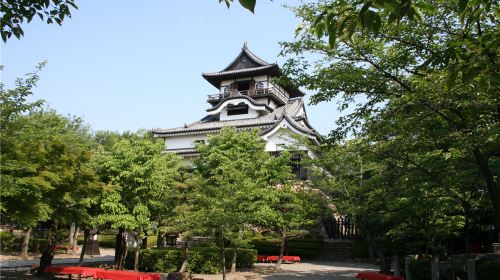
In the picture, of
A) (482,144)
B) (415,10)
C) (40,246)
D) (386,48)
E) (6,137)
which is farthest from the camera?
(40,246)

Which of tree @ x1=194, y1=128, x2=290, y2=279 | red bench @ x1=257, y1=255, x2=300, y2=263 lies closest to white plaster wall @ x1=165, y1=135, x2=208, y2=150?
red bench @ x1=257, y1=255, x2=300, y2=263

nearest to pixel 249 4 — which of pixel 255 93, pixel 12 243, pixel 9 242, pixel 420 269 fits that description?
pixel 420 269

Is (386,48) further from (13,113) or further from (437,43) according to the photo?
(13,113)

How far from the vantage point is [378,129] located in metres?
8.54

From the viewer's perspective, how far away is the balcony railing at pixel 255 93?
134ft

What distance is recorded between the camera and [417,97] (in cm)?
724

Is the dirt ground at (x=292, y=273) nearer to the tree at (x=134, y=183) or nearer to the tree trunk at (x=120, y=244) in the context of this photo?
the tree trunk at (x=120, y=244)

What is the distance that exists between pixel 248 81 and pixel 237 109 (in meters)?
3.84

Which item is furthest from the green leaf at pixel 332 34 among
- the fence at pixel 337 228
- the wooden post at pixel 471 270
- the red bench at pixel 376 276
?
the fence at pixel 337 228

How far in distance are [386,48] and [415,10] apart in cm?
508

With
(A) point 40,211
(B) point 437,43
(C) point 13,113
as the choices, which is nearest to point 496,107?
(B) point 437,43

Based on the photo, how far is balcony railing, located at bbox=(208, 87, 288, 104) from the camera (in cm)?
4097

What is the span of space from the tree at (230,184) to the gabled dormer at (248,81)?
18.8 meters

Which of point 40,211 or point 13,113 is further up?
point 13,113
